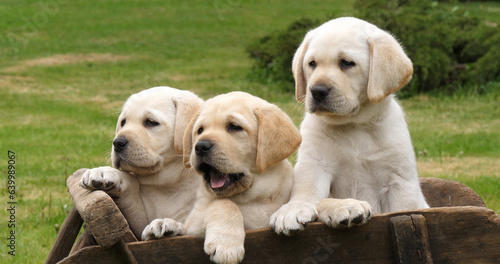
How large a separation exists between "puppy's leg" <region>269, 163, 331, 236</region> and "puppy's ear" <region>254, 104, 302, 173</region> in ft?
0.81

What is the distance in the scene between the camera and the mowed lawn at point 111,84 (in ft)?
27.2

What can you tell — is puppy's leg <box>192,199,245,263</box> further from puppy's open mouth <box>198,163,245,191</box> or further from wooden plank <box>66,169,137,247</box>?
wooden plank <box>66,169,137,247</box>

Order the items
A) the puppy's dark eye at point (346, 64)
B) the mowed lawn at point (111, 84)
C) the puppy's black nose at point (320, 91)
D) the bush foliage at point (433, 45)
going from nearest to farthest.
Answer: the puppy's black nose at point (320, 91) < the puppy's dark eye at point (346, 64) < the mowed lawn at point (111, 84) < the bush foliage at point (433, 45)

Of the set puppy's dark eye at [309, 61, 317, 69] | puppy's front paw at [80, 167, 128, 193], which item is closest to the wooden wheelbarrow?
puppy's front paw at [80, 167, 128, 193]

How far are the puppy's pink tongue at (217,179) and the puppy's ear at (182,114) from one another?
427 mm

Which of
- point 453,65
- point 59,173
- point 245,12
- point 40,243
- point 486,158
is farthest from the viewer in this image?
point 245,12

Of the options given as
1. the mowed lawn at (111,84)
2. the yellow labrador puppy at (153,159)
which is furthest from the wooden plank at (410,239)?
the mowed lawn at (111,84)

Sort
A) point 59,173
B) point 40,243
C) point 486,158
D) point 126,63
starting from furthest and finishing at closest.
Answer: point 126,63 → point 486,158 → point 59,173 → point 40,243

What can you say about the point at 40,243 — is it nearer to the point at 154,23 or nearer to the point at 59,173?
the point at 59,173

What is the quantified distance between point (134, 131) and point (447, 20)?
40.4 ft

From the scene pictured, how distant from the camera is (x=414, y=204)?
3984 mm

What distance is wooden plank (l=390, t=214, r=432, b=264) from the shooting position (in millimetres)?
3172

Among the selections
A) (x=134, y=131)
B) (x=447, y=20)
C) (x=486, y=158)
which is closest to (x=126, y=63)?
(x=447, y=20)

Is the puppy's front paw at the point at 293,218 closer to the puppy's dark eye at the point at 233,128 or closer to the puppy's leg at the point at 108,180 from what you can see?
the puppy's dark eye at the point at 233,128
